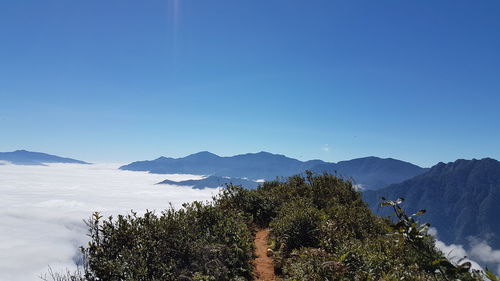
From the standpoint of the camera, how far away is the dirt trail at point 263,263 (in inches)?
462

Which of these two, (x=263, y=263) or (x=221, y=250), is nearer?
(x=221, y=250)

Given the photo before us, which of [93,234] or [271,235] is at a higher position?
[93,234]

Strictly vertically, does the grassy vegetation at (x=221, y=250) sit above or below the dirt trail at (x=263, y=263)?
above

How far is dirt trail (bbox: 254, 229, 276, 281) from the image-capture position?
11.7 metres

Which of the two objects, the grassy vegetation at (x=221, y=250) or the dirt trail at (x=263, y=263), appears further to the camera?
the dirt trail at (x=263, y=263)

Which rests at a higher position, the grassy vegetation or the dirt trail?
the grassy vegetation

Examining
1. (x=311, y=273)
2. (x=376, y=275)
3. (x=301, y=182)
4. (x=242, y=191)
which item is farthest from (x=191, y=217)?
(x=301, y=182)

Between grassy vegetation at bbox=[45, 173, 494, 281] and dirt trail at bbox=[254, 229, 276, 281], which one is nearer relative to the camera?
grassy vegetation at bbox=[45, 173, 494, 281]

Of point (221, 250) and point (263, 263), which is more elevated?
point (221, 250)

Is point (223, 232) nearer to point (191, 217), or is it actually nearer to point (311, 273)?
point (191, 217)

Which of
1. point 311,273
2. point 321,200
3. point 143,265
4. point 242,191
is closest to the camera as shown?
point 143,265

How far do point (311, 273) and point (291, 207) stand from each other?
745cm

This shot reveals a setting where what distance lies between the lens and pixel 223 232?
1170 centimetres

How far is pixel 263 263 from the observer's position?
13.1 meters
